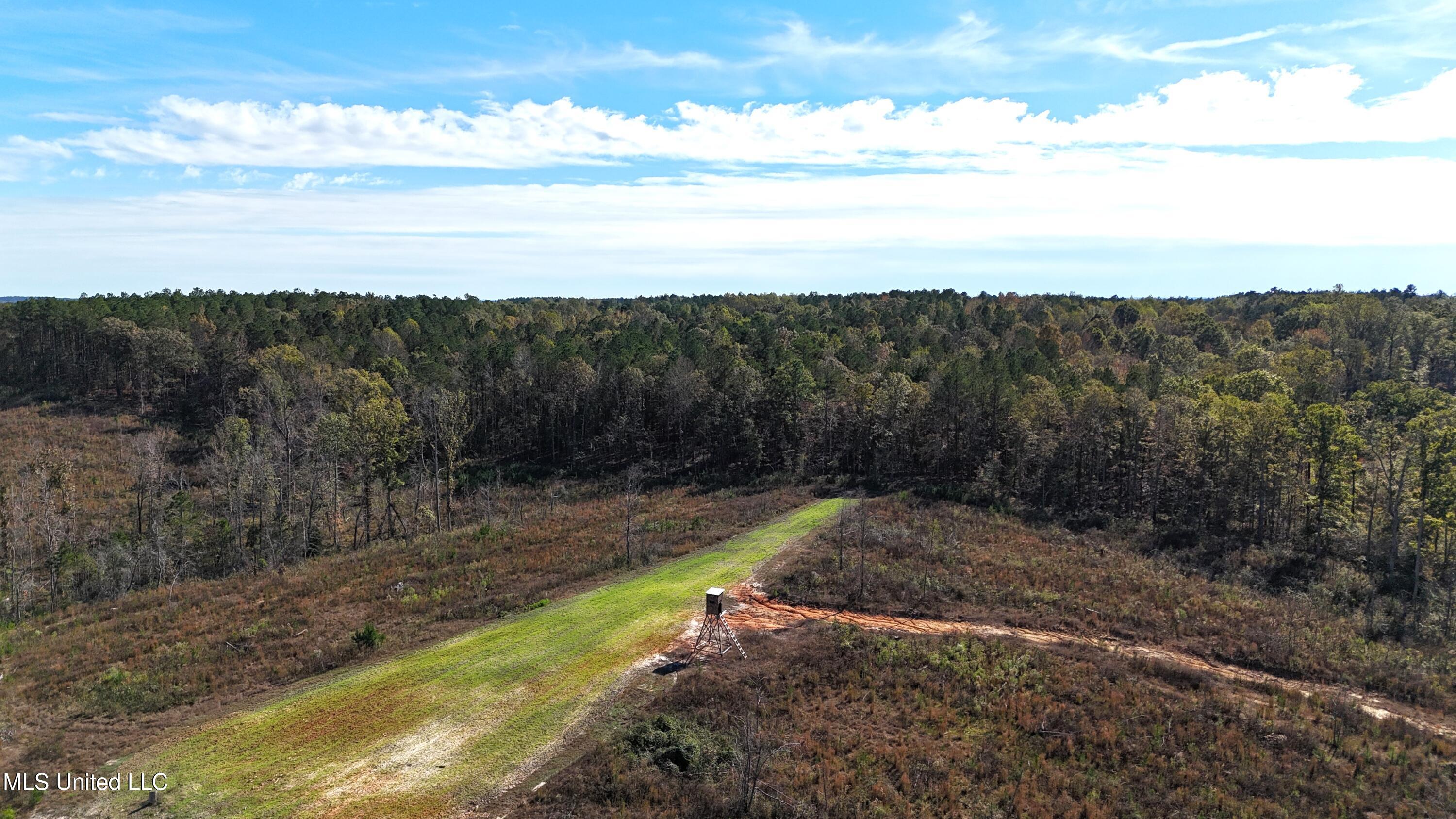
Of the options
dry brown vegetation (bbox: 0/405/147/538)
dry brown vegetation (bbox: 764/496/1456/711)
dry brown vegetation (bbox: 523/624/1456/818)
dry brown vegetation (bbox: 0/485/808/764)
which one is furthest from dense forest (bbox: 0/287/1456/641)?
dry brown vegetation (bbox: 523/624/1456/818)

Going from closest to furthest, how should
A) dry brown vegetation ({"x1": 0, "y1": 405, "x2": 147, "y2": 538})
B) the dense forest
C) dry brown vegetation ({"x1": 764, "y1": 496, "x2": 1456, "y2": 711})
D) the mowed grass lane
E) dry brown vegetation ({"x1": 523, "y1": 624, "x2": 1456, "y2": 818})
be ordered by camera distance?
the mowed grass lane, dry brown vegetation ({"x1": 523, "y1": 624, "x2": 1456, "y2": 818}), dry brown vegetation ({"x1": 764, "y1": 496, "x2": 1456, "y2": 711}), the dense forest, dry brown vegetation ({"x1": 0, "y1": 405, "x2": 147, "y2": 538})

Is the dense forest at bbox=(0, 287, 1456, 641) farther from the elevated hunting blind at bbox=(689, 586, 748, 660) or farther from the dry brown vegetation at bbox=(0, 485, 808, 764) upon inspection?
the elevated hunting blind at bbox=(689, 586, 748, 660)

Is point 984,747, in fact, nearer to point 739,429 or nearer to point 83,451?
point 739,429

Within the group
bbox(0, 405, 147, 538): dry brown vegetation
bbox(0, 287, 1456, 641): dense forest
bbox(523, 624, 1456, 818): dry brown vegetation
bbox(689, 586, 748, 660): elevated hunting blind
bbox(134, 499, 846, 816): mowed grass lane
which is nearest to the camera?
bbox(134, 499, 846, 816): mowed grass lane

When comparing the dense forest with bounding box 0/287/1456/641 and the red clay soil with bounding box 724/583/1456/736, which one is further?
the dense forest with bounding box 0/287/1456/641

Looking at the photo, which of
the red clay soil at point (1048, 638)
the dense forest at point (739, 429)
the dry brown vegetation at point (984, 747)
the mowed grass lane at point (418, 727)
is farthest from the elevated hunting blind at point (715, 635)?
the dense forest at point (739, 429)

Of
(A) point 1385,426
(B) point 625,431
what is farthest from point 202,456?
(A) point 1385,426
